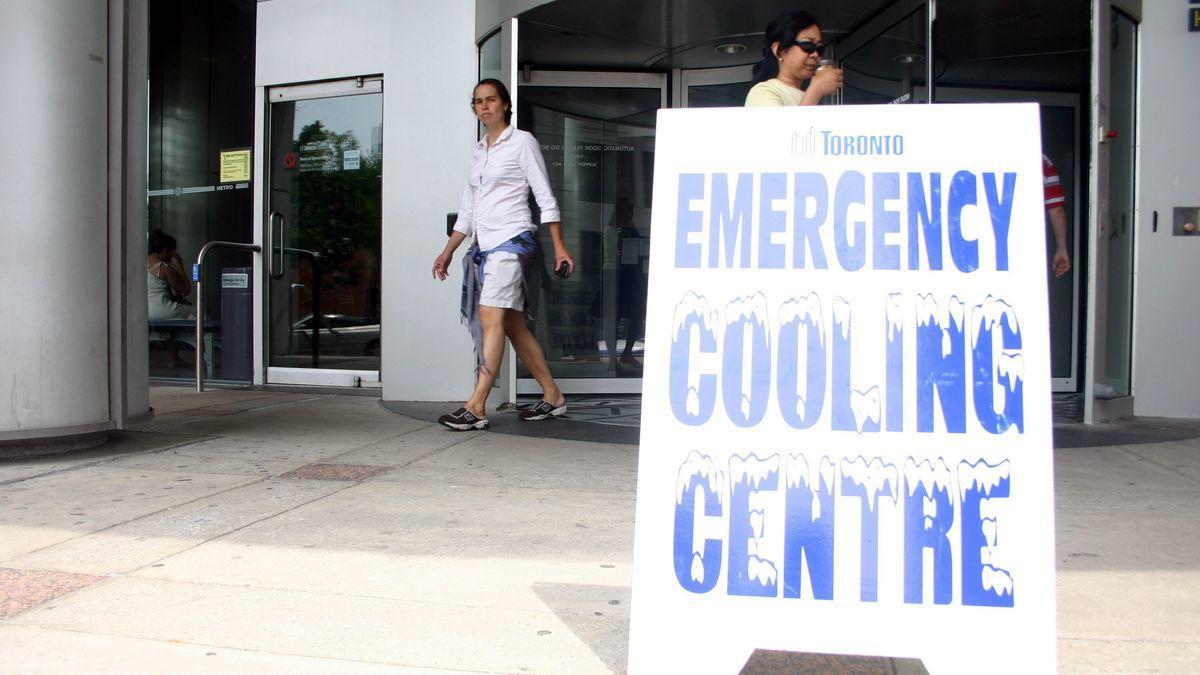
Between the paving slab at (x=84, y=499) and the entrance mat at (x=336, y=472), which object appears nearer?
the paving slab at (x=84, y=499)

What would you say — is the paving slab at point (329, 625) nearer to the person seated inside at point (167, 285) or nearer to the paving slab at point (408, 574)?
the paving slab at point (408, 574)

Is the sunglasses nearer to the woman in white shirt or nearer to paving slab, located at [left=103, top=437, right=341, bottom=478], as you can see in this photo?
the woman in white shirt

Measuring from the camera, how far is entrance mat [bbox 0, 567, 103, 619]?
265cm

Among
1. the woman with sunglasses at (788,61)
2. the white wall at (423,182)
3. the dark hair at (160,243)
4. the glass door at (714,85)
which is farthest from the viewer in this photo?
the dark hair at (160,243)

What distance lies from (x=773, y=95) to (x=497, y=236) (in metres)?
2.73

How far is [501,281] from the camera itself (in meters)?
5.57

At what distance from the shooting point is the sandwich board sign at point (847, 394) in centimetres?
202

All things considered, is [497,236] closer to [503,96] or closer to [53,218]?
[503,96]

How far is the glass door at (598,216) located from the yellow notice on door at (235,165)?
257 cm

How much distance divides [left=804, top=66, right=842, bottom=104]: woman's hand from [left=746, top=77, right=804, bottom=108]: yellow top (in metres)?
0.12

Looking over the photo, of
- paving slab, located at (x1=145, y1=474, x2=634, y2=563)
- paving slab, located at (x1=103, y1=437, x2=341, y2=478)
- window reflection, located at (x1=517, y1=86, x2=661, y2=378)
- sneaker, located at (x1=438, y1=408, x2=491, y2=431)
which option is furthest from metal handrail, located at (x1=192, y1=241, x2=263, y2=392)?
paving slab, located at (x1=145, y1=474, x2=634, y2=563)

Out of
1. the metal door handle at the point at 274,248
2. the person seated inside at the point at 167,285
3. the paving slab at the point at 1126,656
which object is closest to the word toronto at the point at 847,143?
the paving slab at the point at 1126,656

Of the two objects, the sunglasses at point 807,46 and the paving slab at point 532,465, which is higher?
the sunglasses at point 807,46

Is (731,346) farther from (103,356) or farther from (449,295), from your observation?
(449,295)
